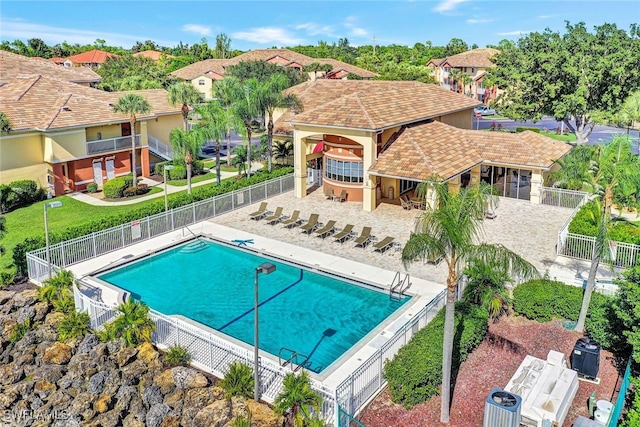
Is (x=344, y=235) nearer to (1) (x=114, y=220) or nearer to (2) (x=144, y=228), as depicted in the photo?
(2) (x=144, y=228)

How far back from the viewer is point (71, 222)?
101 ft

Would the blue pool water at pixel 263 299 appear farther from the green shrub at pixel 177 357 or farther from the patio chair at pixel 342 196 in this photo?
the patio chair at pixel 342 196

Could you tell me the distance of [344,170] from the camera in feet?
106

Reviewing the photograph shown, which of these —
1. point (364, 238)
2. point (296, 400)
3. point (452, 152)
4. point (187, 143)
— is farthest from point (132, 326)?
point (452, 152)

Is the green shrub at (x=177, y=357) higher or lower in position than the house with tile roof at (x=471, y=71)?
lower

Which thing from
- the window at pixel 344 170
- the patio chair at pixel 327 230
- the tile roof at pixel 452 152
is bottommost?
the patio chair at pixel 327 230

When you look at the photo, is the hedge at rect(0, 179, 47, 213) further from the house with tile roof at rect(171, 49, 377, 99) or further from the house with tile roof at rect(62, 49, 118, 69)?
the house with tile roof at rect(62, 49, 118, 69)

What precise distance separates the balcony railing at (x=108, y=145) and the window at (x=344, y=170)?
16349 millimetres

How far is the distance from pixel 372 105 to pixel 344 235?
9715 millimetres

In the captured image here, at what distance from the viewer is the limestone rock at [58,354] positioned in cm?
1716

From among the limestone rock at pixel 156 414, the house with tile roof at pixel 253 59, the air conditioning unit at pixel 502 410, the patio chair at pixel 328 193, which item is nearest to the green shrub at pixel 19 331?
the limestone rock at pixel 156 414

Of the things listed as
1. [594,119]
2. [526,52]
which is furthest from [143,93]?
[594,119]

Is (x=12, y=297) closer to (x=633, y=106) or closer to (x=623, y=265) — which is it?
(x=623, y=265)

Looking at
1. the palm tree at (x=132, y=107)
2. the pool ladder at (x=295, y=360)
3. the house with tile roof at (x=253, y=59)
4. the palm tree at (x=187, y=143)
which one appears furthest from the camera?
the house with tile roof at (x=253, y=59)
